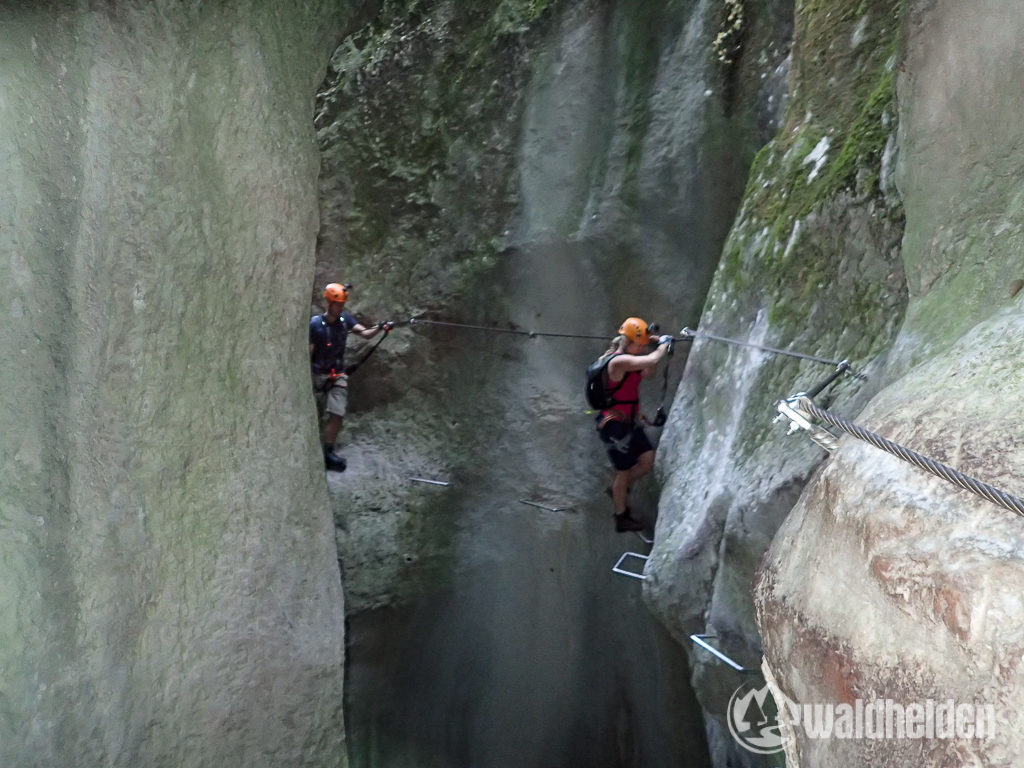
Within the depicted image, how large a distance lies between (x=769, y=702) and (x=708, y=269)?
368 centimetres

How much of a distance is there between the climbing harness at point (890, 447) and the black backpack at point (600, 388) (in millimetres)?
3871

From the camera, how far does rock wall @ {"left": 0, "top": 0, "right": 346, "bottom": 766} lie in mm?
3963

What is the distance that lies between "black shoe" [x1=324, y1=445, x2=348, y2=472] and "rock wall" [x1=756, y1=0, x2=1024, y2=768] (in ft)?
18.3

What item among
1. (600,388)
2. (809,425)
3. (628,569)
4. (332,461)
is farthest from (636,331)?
(809,425)

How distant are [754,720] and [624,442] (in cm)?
227

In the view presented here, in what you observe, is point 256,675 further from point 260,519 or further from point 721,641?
point 721,641

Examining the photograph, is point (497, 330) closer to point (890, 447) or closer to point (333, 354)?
point (333, 354)

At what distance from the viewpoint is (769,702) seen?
17.2 feet

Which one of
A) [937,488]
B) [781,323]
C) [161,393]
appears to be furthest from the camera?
[781,323]

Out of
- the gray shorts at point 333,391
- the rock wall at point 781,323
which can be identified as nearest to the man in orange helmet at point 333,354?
the gray shorts at point 333,391

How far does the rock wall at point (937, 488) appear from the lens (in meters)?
1.86

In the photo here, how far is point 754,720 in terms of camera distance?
5.41 m

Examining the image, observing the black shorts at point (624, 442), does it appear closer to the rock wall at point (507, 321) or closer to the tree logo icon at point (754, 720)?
the rock wall at point (507, 321)

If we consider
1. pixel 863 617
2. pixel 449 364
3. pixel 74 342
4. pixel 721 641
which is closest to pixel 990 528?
pixel 863 617
